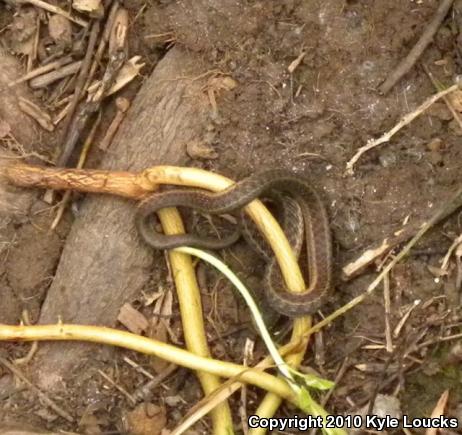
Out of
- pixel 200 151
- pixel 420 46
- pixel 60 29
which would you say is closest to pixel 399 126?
pixel 420 46

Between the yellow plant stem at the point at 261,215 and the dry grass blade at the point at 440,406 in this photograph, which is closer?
the dry grass blade at the point at 440,406

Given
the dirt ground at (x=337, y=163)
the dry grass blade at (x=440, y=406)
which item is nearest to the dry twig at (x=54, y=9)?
the dirt ground at (x=337, y=163)

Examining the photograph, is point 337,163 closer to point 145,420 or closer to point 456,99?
point 456,99

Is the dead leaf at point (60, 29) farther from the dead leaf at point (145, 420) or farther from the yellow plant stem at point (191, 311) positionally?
the dead leaf at point (145, 420)

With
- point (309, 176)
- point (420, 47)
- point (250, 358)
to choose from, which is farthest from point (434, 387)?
point (420, 47)

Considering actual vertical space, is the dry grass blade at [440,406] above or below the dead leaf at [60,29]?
below

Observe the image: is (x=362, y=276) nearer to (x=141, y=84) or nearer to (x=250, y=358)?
(x=250, y=358)

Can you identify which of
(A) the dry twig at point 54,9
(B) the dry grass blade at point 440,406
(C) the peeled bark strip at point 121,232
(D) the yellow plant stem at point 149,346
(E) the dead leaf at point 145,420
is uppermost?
(A) the dry twig at point 54,9
